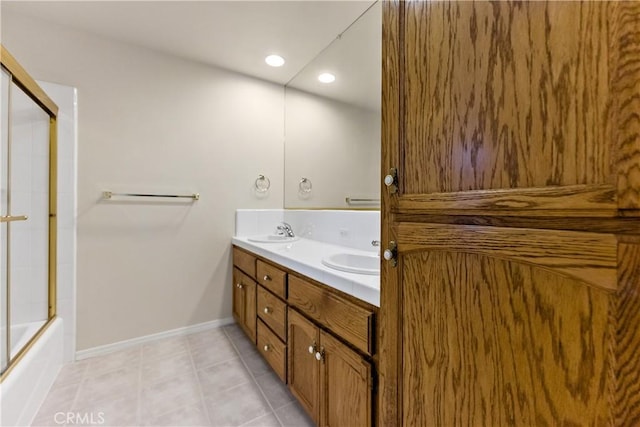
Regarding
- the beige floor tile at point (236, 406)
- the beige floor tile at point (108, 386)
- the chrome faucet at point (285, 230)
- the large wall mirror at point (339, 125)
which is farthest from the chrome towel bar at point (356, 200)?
the beige floor tile at point (108, 386)

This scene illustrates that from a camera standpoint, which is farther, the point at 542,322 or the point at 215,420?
the point at 215,420

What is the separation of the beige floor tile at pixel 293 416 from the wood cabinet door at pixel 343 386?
0.26 metres

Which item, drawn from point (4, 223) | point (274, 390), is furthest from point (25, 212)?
point (274, 390)

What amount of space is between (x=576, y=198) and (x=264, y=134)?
2.39 m

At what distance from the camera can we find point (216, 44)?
1.99m

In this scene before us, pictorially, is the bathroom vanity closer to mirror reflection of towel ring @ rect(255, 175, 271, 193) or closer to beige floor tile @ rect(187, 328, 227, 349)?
beige floor tile @ rect(187, 328, 227, 349)

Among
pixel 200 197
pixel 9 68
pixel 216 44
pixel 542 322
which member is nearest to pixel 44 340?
pixel 200 197

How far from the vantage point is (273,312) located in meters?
1.54

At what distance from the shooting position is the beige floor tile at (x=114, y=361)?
1731 millimetres

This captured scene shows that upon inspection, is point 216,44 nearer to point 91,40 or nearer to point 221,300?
point 91,40

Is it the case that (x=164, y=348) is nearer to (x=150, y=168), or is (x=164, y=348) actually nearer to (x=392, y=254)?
(x=150, y=168)

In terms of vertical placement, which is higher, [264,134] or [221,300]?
[264,134]

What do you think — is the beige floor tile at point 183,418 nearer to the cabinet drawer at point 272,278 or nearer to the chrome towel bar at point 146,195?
the cabinet drawer at point 272,278

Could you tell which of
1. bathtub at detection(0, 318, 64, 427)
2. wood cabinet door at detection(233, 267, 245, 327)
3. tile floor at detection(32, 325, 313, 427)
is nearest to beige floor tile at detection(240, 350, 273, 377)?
tile floor at detection(32, 325, 313, 427)
